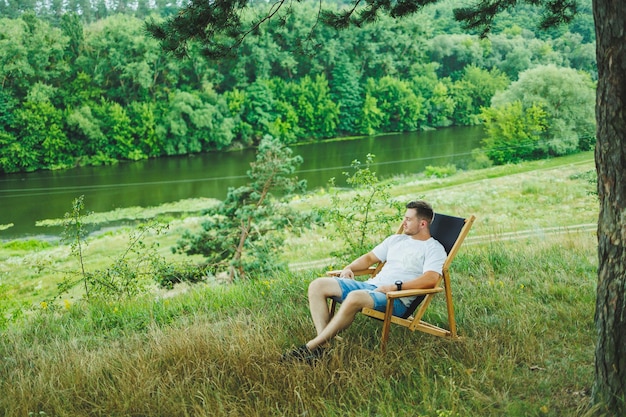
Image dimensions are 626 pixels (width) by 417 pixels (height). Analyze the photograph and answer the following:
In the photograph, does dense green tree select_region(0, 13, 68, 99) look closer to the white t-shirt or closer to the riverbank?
Result: the riverbank

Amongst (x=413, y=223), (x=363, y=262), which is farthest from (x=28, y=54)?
(x=413, y=223)

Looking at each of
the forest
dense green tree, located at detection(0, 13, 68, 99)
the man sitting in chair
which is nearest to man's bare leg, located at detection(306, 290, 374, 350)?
the man sitting in chair

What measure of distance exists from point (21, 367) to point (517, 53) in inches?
2871

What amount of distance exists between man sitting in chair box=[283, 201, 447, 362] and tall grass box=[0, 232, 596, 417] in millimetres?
157

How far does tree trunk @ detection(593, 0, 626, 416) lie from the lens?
2.58 metres

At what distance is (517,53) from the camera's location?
68375mm

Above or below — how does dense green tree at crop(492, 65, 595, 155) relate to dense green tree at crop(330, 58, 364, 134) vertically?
below

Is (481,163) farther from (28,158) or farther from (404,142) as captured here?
(28,158)

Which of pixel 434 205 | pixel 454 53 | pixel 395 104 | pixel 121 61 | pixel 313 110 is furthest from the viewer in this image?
pixel 454 53

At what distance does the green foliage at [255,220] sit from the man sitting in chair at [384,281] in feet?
17.3

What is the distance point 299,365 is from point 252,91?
165 feet

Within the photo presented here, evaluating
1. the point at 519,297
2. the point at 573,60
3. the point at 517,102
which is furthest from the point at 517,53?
the point at 519,297

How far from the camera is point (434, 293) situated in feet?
13.1

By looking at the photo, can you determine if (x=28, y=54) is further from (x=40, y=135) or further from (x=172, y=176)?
(x=172, y=176)
